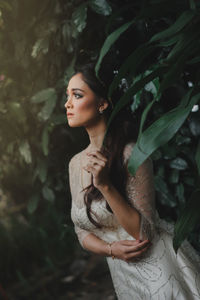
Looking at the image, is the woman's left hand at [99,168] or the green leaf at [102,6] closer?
the woman's left hand at [99,168]

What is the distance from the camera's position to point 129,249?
0.84 meters

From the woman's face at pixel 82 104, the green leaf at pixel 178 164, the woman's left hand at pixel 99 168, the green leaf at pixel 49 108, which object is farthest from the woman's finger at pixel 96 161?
the green leaf at pixel 178 164

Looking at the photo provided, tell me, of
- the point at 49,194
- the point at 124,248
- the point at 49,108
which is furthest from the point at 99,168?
the point at 49,194

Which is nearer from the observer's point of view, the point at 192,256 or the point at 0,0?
the point at 192,256

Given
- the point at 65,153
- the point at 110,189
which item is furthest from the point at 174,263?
the point at 65,153

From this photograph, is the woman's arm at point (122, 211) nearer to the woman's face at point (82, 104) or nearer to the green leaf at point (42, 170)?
the woman's face at point (82, 104)

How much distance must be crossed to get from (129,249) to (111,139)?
272 mm

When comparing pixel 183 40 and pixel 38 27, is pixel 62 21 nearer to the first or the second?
pixel 38 27

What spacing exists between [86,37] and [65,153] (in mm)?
476

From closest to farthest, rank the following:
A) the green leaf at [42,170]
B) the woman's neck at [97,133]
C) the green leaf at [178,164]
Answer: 1. the woman's neck at [97,133]
2. the green leaf at [178,164]
3. the green leaf at [42,170]

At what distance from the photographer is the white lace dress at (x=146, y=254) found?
854 mm

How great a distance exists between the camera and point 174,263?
2.97ft

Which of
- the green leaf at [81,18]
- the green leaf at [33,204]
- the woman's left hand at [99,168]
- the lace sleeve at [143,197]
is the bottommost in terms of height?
the green leaf at [33,204]

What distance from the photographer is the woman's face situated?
827 millimetres
